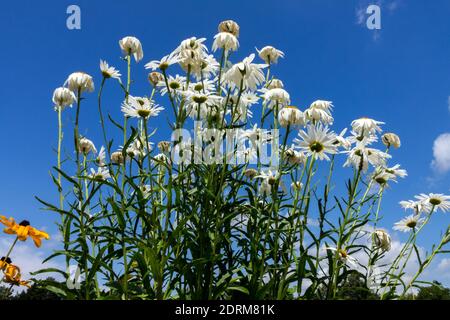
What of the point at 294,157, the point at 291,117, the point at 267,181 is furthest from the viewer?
the point at 294,157

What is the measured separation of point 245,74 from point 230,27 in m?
0.48

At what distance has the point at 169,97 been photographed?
2676 mm

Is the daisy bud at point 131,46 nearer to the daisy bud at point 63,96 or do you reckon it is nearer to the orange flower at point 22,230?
the daisy bud at point 63,96

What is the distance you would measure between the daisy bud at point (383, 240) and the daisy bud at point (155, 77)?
66.6 inches

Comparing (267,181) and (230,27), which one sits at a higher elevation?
(230,27)

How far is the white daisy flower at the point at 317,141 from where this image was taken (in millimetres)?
2617

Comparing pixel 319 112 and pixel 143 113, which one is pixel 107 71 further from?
pixel 319 112

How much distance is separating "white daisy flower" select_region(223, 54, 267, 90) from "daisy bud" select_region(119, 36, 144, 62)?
1.87 feet

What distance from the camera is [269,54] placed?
3.26 m

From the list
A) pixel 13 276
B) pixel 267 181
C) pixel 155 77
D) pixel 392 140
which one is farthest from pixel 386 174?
pixel 13 276

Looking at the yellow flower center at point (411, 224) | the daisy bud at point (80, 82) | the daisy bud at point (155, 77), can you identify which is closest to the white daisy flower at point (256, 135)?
the daisy bud at point (155, 77)

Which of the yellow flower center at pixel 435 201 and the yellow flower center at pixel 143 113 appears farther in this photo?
the yellow flower center at pixel 435 201

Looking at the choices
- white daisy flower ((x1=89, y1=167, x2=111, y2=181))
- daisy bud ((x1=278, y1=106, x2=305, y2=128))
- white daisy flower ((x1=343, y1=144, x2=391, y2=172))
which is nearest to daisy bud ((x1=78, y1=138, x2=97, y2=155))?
white daisy flower ((x1=89, y1=167, x2=111, y2=181))

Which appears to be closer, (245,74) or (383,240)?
(245,74)
